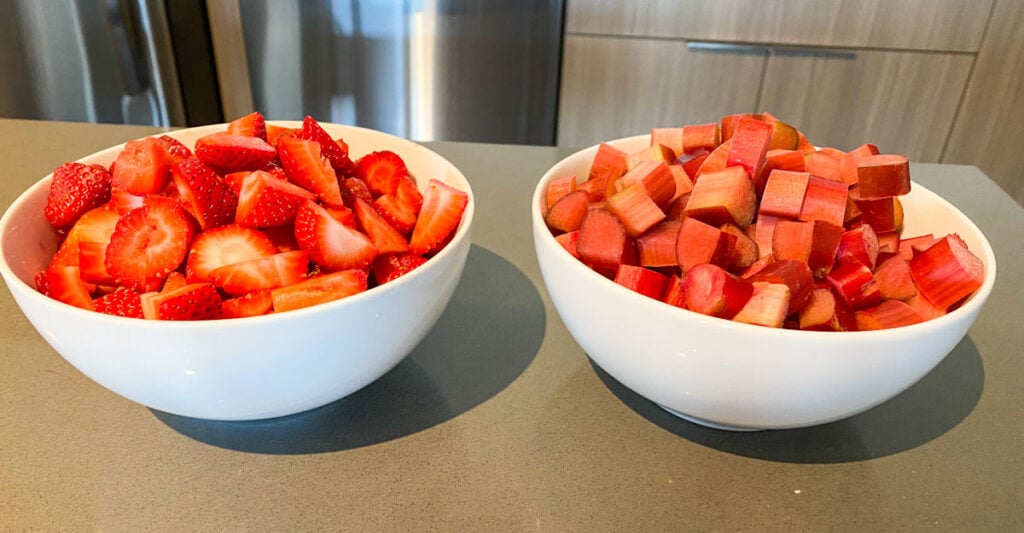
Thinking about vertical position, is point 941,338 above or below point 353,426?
above

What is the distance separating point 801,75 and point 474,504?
2242 mm

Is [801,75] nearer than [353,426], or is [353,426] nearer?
[353,426]

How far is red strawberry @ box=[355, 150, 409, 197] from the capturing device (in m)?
0.77

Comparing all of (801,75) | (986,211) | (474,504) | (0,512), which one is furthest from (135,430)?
(801,75)

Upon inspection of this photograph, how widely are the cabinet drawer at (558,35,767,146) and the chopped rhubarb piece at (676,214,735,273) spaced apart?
1906mm

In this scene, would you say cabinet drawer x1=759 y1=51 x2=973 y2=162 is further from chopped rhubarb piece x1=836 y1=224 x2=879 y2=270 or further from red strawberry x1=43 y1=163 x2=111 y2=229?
red strawberry x1=43 y1=163 x2=111 y2=229

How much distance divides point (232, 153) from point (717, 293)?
48cm

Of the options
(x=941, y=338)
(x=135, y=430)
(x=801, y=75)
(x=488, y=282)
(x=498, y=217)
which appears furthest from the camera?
(x=801, y=75)

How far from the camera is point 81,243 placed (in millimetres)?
621

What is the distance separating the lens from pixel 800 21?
2.30m

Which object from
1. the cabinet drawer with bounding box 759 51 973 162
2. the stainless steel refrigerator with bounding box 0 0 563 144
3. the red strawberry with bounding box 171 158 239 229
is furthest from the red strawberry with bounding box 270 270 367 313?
the cabinet drawer with bounding box 759 51 973 162

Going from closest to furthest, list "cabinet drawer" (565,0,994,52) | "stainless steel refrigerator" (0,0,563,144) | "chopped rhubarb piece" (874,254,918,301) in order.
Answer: "chopped rhubarb piece" (874,254,918,301)
"stainless steel refrigerator" (0,0,563,144)
"cabinet drawer" (565,0,994,52)

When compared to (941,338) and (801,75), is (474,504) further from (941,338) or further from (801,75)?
(801,75)

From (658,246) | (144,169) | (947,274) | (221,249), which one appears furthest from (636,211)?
(144,169)
